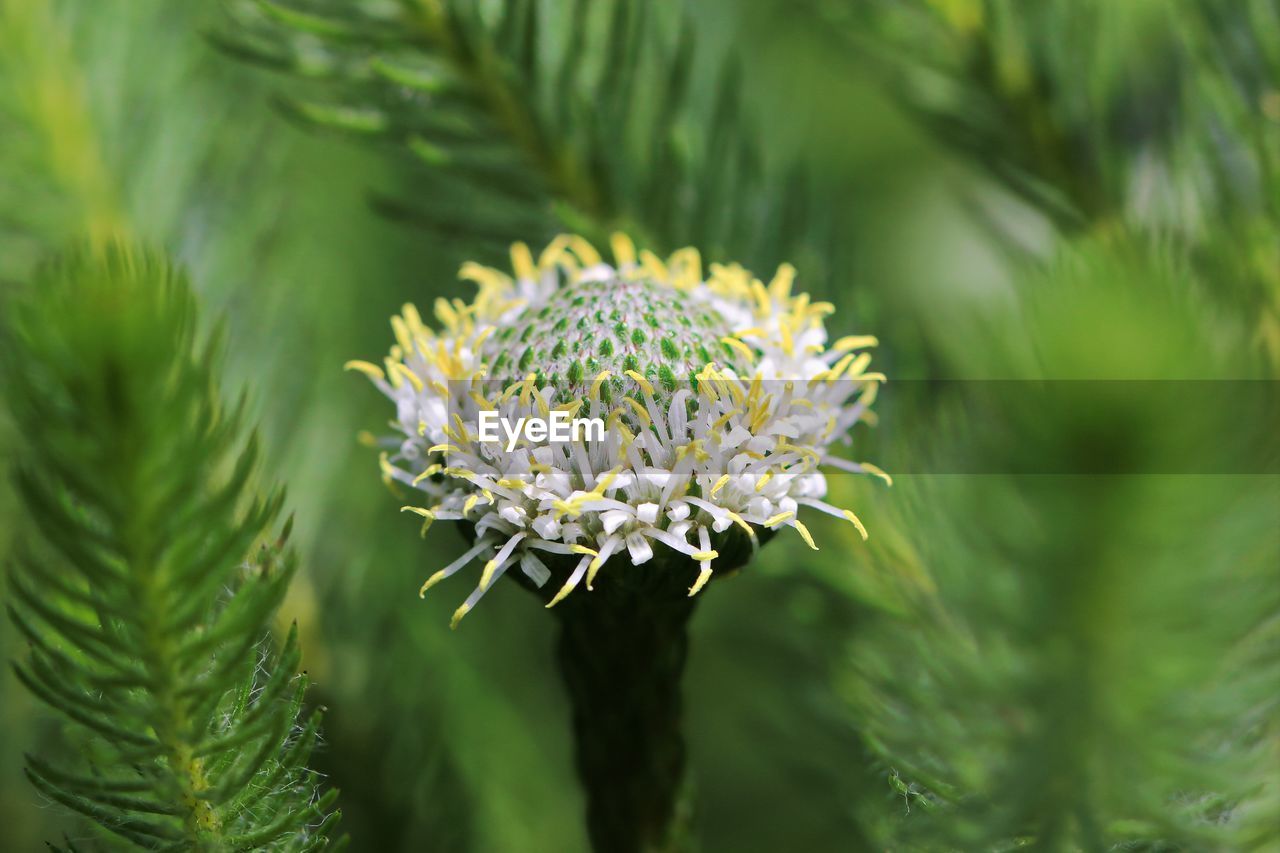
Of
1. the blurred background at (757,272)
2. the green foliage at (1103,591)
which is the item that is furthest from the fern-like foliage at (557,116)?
the green foliage at (1103,591)

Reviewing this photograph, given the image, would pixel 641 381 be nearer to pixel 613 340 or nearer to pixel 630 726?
pixel 613 340

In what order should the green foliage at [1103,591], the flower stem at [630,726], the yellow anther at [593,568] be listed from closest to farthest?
Result: the green foliage at [1103,591] → the yellow anther at [593,568] → the flower stem at [630,726]

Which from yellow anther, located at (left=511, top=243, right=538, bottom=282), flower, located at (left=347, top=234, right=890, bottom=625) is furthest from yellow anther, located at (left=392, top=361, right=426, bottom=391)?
yellow anther, located at (left=511, top=243, right=538, bottom=282)

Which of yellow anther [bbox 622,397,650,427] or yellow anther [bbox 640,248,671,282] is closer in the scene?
yellow anther [bbox 622,397,650,427]

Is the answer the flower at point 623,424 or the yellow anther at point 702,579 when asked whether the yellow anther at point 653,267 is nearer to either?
the flower at point 623,424

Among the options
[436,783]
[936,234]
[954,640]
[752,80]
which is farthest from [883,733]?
[936,234]

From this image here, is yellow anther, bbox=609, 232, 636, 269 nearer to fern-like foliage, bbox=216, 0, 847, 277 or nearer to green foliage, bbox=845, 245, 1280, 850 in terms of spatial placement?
fern-like foliage, bbox=216, 0, 847, 277

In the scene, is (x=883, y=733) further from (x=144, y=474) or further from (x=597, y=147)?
(x=597, y=147)
